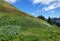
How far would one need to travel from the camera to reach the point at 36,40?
25719 millimetres

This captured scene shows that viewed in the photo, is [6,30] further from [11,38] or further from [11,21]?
[11,21]

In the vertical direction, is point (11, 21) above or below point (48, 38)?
above

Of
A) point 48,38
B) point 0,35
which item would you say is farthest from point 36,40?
point 0,35

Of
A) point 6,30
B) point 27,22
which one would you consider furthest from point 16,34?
point 27,22

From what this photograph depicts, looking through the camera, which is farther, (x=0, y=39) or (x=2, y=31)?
(x=2, y=31)

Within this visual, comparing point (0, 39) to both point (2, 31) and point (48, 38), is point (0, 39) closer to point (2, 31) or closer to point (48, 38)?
point (2, 31)

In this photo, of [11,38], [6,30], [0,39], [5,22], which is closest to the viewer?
[0,39]

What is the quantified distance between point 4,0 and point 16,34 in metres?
36.6

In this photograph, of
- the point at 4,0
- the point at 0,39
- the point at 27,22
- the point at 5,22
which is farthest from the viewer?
the point at 4,0

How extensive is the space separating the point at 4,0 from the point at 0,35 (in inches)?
1531

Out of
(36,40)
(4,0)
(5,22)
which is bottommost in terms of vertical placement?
(36,40)

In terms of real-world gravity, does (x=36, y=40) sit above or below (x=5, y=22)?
below

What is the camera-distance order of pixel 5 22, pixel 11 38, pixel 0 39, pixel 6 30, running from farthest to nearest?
1. pixel 5 22
2. pixel 6 30
3. pixel 11 38
4. pixel 0 39

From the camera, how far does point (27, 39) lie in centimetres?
2572
